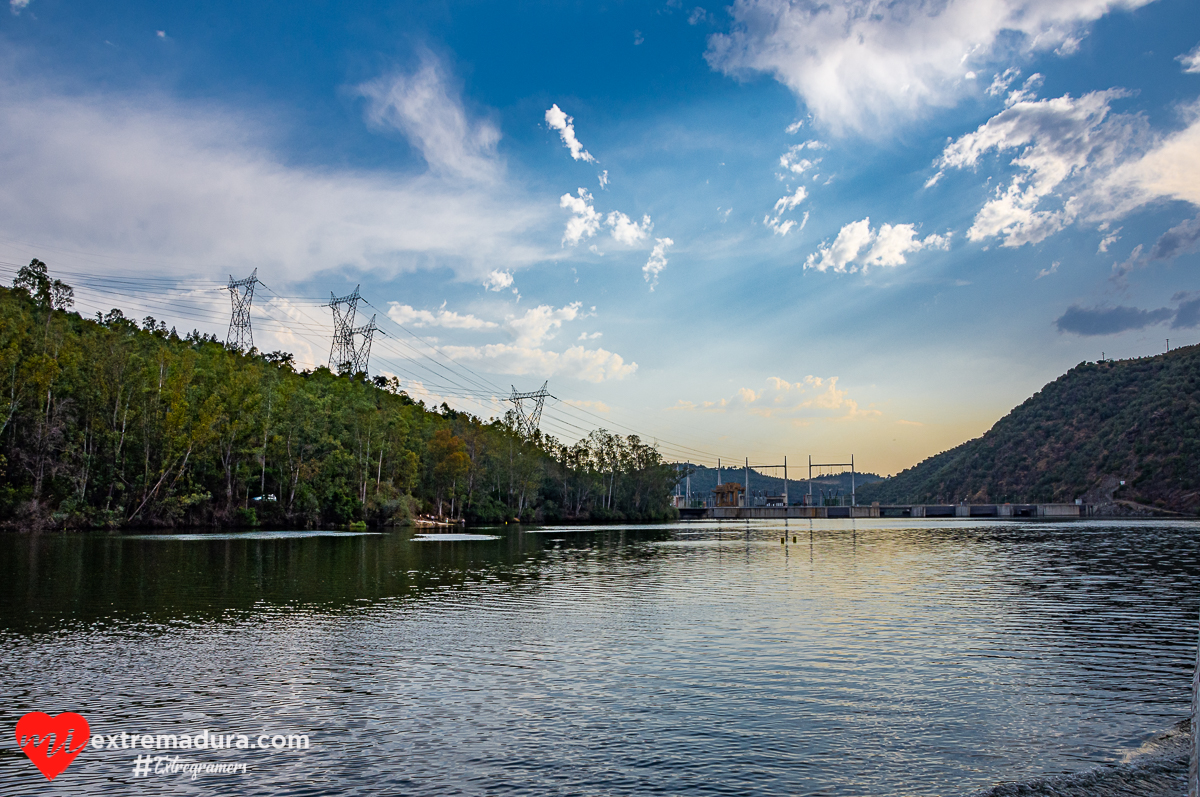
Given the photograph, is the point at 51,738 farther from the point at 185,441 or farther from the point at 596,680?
the point at 185,441

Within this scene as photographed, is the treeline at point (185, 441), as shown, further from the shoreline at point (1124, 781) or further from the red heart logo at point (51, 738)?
the shoreline at point (1124, 781)

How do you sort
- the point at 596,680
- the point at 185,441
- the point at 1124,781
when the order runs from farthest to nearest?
the point at 185,441
the point at 596,680
the point at 1124,781

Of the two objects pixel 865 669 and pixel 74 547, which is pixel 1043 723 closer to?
pixel 865 669

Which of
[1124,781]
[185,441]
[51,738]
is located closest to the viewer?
[1124,781]

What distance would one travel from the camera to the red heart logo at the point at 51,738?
11666 millimetres

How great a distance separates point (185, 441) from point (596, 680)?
3535 inches

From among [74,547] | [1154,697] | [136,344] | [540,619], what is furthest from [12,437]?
[1154,697]

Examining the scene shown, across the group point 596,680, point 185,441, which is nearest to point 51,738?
point 596,680

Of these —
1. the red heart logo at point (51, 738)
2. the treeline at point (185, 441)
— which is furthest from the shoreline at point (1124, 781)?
the treeline at point (185, 441)

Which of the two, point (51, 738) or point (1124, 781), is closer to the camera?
point (1124, 781)

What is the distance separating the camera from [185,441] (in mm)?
91500

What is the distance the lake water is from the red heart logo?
249mm

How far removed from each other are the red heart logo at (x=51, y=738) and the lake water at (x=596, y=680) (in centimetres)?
25

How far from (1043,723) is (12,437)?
318ft
